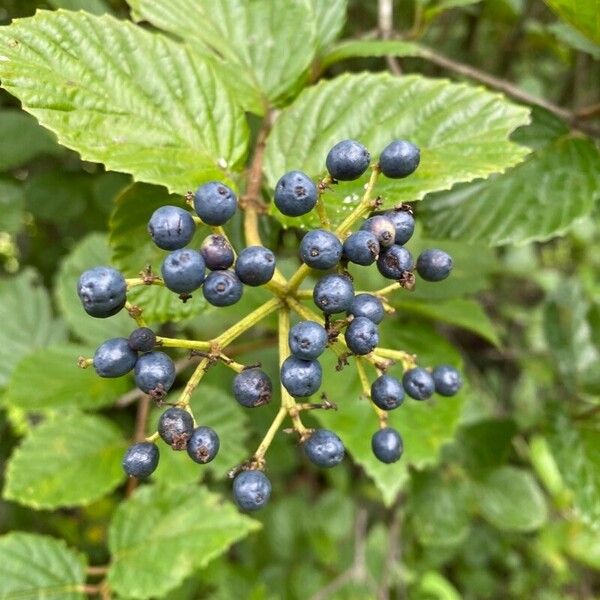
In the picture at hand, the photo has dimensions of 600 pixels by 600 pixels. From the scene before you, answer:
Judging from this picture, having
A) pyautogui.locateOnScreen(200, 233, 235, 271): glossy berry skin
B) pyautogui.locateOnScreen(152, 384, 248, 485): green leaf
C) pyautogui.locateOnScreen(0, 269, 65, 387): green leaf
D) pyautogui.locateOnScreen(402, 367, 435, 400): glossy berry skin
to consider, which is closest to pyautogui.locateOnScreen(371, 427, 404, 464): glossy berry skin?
pyautogui.locateOnScreen(402, 367, 435, 400): glossy berry skin

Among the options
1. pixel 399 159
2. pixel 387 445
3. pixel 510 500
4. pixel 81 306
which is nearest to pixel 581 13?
pixel 399 159

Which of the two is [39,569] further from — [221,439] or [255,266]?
[255,266]

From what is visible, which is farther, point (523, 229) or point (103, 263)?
point (103, 263)

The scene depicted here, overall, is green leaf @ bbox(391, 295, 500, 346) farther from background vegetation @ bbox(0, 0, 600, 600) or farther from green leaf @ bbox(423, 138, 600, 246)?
green leaf @ bbox(423, 138, 600, 246)

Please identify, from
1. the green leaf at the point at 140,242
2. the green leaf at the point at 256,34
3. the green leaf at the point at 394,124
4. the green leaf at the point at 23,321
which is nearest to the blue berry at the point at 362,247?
the green leaf at the point at 394,124

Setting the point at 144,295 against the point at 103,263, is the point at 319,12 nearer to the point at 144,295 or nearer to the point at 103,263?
the point at 144,295

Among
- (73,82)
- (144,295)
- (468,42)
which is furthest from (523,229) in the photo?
(468,42)
